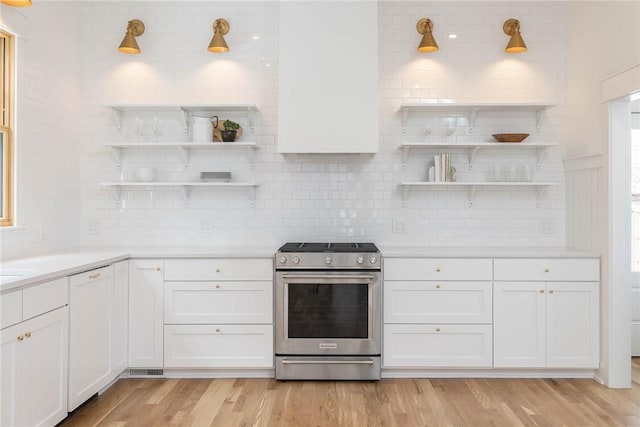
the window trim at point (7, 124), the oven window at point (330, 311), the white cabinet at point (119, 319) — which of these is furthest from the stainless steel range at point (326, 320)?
the window trim at point (7, 124)

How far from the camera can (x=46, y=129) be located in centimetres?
371

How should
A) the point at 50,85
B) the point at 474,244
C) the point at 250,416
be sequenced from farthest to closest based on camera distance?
1. the point at 474,244
2. the point at 50,85
3. the point at 250,416

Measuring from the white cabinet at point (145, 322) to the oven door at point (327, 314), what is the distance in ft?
2.94

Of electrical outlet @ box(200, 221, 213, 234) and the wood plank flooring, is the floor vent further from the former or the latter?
electrical outlet @ box(200, 221, 213, 234)

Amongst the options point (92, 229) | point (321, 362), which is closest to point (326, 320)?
point (321, 362)

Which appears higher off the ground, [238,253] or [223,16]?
[223,16]

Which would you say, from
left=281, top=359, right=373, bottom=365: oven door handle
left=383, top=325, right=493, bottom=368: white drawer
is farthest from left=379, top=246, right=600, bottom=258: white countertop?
left=281, top=359, right=373, bottom=365: oven door handle

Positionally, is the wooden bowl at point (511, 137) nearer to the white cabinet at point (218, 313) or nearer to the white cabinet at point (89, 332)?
the white cabinet at point (218, 313)

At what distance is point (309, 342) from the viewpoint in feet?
11.6

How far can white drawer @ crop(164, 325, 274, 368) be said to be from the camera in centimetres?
358

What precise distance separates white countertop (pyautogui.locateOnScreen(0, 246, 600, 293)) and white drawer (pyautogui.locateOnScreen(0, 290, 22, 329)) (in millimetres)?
451

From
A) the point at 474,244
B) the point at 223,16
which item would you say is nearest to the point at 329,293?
the point at 474,244

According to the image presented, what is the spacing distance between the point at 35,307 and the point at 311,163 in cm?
239

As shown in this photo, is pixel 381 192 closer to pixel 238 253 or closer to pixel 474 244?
pixel 474 244
